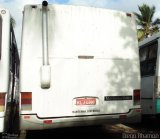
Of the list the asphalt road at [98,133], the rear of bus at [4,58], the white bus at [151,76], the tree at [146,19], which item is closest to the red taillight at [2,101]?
the rear of bus at [4,58]

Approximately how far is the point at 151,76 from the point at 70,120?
3.98 m

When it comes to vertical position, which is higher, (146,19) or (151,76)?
(146,19)

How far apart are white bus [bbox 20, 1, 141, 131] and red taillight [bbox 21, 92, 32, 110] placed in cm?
A: 2

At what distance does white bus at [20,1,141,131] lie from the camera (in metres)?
9.05

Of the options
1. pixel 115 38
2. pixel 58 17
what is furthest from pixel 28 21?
pixel 115 38

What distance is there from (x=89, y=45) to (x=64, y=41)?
591 mm

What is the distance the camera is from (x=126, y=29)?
999 centimetres

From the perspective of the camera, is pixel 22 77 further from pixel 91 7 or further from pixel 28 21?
pixel 91 7

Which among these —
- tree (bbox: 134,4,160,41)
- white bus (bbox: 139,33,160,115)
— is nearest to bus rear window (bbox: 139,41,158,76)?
white bus (bbox: 139,33,160,115)

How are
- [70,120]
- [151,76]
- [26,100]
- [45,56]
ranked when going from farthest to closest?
[151,76] < [70,120] < [45,56] < [26,100]

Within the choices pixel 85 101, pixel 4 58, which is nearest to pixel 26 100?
pixel 4 58

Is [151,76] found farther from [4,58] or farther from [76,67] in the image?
[4,58]

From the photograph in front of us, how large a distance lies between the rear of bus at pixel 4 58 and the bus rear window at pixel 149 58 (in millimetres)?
5021

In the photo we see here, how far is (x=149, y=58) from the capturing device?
13023 millimetres
